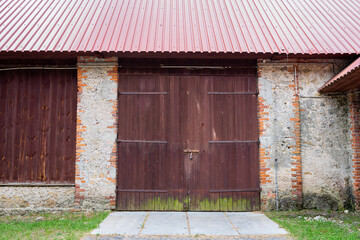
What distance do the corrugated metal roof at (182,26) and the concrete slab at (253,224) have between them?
3556 millimetres

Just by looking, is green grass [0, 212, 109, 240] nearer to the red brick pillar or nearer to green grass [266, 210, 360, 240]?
green grass [266, 210, 360, 240]

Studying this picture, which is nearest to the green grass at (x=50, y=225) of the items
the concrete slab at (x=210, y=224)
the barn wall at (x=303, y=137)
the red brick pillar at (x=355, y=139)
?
the concrete slab at (x=210, y=224)

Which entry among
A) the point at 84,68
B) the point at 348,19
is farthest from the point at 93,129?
the point at 348,19

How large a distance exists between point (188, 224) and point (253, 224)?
1252 millimetres

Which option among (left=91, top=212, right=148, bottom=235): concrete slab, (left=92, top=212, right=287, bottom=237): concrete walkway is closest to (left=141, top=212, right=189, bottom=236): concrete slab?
(left=92, top=212, right=287, bottom=237): concrete walkway

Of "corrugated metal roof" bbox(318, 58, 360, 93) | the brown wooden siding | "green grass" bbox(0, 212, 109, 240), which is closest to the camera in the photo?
"green grass" bbox(0, 212, 109, 240)

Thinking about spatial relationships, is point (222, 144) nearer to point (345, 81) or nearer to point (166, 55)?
point (166, 55)

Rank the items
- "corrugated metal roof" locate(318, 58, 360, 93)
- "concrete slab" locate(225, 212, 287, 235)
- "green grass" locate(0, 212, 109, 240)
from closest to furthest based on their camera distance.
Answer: "green grass" locate(0, 212, 109, 240) → "concrete slab" locate(225, 212, 287, 235) → "corrugated metal roof" locate(318, 58, 360, 93)

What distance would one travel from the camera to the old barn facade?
235 inches

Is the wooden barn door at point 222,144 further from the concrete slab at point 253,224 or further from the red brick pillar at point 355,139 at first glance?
the red brick pillar at point 355,139

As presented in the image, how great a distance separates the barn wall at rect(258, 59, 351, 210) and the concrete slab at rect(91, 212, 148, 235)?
284 centimetres

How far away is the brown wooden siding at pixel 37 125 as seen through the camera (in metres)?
6.12

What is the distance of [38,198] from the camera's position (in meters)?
6.02

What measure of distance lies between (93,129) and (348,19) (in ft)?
24.4
